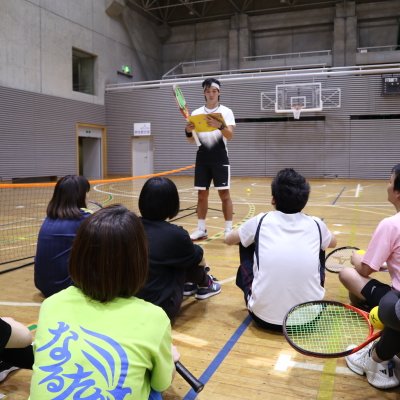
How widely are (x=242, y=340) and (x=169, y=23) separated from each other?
2639 cm

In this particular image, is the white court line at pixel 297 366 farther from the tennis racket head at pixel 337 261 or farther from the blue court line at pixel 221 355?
the tennis racket head at pixel 337 261

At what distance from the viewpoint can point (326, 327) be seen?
2348 mm

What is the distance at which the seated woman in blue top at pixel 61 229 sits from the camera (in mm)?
3283

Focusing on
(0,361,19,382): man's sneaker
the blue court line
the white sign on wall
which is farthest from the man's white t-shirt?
the white sign on wall

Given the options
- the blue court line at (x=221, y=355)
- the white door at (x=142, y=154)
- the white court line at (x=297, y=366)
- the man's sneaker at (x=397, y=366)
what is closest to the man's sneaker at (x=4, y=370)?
the blue court line at (x=221, y=355)

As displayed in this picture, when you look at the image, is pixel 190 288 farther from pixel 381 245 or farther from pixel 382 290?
pixel 381 245

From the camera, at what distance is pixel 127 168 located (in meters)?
23.2

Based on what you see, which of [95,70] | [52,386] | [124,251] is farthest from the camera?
[95,70]

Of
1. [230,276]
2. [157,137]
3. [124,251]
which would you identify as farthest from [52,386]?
[157,137]

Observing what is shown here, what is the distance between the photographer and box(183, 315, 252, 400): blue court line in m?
2.20

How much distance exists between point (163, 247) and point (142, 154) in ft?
68.6

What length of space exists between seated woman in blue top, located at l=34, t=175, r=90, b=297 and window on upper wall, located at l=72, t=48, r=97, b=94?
19574 millimetres

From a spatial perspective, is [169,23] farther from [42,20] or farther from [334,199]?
[334,199]

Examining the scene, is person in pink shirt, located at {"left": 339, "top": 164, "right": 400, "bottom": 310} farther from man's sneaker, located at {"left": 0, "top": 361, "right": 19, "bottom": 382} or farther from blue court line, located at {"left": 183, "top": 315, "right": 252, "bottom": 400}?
man's sneaker, located at {"left": 0, "top": 361, "right": 19, "bottom": 382}
